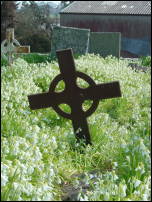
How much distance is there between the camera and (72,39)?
1755cm

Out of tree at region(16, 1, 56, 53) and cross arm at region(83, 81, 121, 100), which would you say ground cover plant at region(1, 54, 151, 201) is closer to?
cross arm at region(83, 81, 121, 100)

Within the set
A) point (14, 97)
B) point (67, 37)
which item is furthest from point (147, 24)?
point (14, 97)

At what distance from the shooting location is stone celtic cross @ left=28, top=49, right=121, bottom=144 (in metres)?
5.53

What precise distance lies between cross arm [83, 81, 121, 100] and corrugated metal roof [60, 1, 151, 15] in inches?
1316

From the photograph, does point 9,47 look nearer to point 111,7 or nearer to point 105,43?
point 105,43

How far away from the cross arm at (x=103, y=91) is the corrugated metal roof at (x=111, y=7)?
3344 cm

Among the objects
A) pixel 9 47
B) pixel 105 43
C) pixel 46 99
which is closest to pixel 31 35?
pixel 105 43

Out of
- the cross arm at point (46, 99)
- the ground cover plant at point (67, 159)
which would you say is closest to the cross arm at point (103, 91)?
the cross arm at point (46, 99)

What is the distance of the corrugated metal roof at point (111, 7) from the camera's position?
3932 cm

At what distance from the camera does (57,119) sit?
6988mm

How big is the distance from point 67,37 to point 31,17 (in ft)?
93.6

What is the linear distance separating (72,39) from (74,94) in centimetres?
1217

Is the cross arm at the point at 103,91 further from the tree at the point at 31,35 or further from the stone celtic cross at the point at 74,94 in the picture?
the tree at the point at 31,35

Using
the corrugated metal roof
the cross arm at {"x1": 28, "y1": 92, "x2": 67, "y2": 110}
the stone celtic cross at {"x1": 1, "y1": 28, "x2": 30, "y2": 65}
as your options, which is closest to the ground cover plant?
the cross arm at {"x1": 28, "y1": 92, "x2": 67, "y2": 110}
